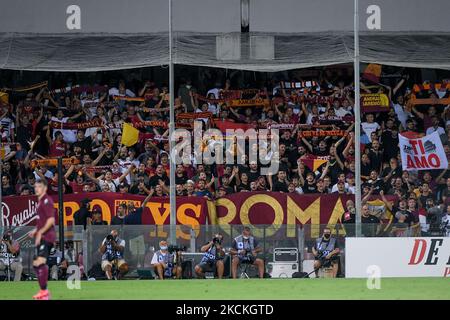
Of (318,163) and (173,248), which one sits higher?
(318,163)

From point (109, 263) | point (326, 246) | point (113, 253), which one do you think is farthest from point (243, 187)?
point (109, 263)

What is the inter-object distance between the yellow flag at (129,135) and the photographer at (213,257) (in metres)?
4.56

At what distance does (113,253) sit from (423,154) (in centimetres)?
770

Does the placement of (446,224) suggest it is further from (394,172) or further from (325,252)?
(394,172)

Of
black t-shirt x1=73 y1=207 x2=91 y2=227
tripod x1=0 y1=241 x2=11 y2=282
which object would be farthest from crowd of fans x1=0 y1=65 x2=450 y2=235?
tripod x1=0 y1=241 x2=11 y2=282

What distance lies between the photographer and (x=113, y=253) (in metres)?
26.3

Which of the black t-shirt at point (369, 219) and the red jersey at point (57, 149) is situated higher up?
the red jersey at point (57, 149)

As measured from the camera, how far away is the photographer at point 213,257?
26234mm

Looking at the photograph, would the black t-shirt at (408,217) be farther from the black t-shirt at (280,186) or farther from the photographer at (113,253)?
the photographer at (113,253)

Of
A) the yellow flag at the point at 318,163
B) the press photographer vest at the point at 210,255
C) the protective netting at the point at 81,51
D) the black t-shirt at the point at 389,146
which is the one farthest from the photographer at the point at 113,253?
the black t-shirt at the point at 389,146

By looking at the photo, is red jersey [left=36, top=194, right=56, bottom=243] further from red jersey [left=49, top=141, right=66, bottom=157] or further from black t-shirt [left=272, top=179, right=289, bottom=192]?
red jersey [left=49, top=141, right=66, bottom=157]

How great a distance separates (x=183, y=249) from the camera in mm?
26297

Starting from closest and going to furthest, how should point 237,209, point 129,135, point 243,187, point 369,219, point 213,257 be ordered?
1. point 213,257
2. point 369,219
3. point 237,209
4. point 243,187
5. point 129,135
